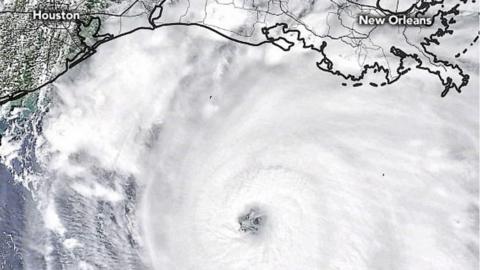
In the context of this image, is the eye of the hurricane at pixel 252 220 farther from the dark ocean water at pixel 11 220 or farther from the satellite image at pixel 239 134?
the dark ocean water at pixel 11 220

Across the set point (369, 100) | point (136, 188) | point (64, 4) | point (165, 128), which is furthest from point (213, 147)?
point (64, 4)

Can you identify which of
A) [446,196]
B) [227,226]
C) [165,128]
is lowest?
[446,196]

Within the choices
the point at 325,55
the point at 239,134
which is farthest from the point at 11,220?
the point at 325,55

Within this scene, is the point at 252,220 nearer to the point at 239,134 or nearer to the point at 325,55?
the point at 239,134

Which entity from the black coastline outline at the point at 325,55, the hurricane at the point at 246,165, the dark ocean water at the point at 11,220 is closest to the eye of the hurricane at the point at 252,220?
the hurricane at the point at 246,165

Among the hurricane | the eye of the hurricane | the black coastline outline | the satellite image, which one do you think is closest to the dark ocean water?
the satellite image

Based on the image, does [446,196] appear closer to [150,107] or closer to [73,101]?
[150,107]
